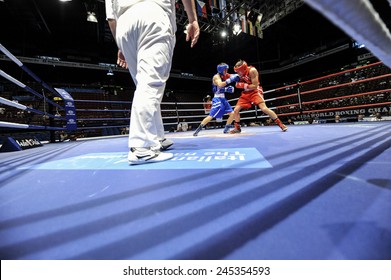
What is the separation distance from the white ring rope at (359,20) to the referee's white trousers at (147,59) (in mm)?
964

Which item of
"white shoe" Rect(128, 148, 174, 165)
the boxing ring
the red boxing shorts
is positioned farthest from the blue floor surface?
the red boxing shorts

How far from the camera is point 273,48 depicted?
15859 millimetres

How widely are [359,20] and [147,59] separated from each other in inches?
42.0

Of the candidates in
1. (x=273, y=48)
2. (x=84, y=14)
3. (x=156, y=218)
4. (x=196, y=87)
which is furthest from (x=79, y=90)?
(x=156, y=218)

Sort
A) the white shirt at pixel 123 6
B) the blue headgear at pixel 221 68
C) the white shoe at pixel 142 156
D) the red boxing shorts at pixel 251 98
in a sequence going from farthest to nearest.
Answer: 1. the blue headgear at pixel 221 68
2. the red boxing shorts at pixel 251 98
3. the white shirt at pixel 123 6
4. the white shoe at pixel 142 156

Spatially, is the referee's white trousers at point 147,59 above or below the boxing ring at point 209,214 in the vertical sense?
above

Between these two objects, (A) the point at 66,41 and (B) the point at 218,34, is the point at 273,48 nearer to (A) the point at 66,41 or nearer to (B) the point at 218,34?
(B) the point at 218,34

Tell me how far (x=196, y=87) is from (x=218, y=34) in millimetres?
8436

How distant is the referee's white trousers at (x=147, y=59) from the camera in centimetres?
116

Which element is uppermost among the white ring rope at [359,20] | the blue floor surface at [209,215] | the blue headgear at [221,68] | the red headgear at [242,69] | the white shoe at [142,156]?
the blue headgear at [221,68]

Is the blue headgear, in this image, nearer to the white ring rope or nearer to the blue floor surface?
the blue floor surface

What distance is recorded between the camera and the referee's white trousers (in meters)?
1.16

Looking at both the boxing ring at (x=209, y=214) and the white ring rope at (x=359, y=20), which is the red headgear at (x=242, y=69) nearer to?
the boxing ring at (x=209, y=214)

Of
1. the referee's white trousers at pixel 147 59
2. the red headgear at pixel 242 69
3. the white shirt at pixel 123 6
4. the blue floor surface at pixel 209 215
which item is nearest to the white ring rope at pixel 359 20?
the blue floor surface at pixel 209 215
